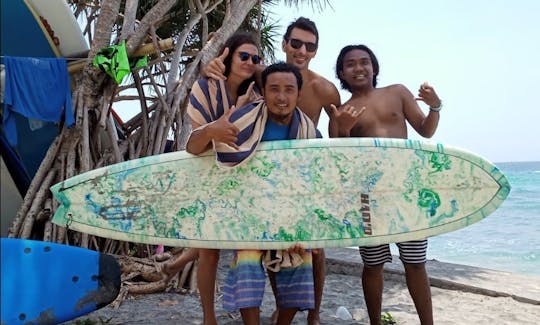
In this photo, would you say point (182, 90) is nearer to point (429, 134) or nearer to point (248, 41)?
point (248, 41)

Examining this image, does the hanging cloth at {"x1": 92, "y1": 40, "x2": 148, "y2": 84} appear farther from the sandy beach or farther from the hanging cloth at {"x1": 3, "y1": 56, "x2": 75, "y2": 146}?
the sandy beach

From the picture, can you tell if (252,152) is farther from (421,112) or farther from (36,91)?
(36,91)

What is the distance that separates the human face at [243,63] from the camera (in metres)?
2.41

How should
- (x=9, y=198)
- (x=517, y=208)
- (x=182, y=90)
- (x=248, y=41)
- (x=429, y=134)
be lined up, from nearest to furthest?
(x=248, y=41), (x=429, y=134), (x=9, y=198), (x=182, y=90), (x=517, y=208)

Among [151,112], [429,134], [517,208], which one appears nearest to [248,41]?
[429,134]

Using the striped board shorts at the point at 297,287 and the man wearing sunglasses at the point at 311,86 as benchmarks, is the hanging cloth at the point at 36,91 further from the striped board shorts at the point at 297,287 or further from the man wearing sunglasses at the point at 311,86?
the striped board shorts at the point at 297,287

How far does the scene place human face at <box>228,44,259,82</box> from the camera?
7.90 feet

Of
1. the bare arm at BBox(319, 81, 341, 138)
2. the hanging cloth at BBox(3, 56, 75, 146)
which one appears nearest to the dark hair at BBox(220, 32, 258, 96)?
the bare arm at BBox(319, 81, 341, 138)

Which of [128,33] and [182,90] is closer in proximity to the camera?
[128,33]

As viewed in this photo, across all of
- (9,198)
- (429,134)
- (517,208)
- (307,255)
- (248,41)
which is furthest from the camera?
(517,208)

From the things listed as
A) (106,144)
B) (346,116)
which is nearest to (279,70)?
(346,116)

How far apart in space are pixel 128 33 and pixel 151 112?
89cm

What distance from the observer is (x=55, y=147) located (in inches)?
159

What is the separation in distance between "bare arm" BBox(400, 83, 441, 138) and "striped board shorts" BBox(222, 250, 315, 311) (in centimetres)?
95
